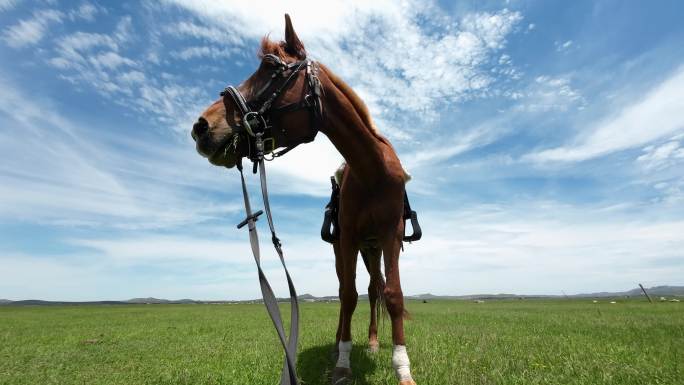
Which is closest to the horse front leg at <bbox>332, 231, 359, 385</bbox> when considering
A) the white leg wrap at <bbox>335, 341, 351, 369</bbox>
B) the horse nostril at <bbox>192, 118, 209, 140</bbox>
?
the white leg wrap at <bbox>335, 341, 351, 369</bbox>

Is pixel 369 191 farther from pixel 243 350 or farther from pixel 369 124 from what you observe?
pixel 243 350

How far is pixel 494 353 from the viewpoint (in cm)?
586

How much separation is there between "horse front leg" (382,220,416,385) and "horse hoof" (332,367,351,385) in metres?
0.81

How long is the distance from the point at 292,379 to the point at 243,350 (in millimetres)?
5369

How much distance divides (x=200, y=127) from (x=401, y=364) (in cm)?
304

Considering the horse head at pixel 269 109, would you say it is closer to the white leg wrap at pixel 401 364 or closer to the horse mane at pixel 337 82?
the horse mane at pixel 337 82

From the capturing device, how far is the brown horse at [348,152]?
327 cm

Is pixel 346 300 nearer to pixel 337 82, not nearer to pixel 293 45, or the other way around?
pixel 337 82

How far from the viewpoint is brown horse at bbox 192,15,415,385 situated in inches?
129

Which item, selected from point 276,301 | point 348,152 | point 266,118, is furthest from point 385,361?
point 266,118

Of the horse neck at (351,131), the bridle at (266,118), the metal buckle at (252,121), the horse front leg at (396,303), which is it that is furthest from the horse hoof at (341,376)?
the metal buckle at (252,121)

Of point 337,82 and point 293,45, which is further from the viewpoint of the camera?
point 337,82

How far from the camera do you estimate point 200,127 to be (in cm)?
319

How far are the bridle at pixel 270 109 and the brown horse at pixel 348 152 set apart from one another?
0.02 m
